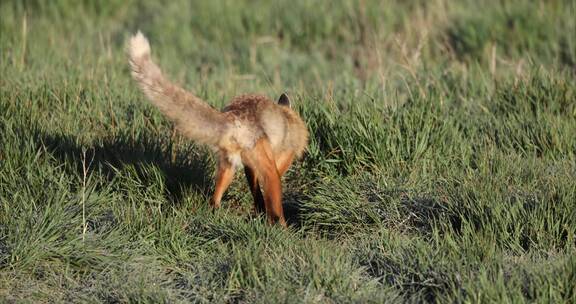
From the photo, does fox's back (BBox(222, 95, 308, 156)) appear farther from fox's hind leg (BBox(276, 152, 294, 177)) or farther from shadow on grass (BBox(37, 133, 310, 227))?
shadow on grass (BBox(37, 133, 310, 227))

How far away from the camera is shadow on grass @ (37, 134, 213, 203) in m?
5.67

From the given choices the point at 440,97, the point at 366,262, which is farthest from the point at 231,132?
the point at 440,97

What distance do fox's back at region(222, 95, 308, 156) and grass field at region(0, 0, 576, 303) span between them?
0.36 metres

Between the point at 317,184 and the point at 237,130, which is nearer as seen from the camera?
the point at 237,130

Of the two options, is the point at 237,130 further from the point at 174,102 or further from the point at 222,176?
the point at 174,102

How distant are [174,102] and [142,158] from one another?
40.2 inches

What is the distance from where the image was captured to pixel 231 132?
5.01 m

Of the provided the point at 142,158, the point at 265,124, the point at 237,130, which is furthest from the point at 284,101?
the point at 142,158

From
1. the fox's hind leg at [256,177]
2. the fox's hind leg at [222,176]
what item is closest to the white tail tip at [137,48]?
the fox's hind leg at [222,176]

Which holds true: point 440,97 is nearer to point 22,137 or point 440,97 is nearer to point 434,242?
point 434,242

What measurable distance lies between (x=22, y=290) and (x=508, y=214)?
8.20 feet

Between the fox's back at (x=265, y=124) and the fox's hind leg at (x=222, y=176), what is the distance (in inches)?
5.9

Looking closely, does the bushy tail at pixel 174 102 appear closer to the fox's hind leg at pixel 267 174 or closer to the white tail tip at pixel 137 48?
the white tail tip at pixel 137 48

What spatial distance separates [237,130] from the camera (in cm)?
503
